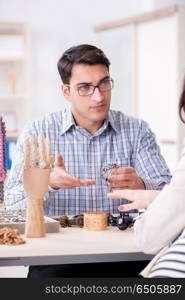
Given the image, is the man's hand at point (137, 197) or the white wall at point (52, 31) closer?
the man's hand at point (137, 197)

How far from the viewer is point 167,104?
5879mm

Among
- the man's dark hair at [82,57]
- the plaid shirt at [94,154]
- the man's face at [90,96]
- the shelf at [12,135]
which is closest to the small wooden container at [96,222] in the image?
the plaid shirt at [94,154]

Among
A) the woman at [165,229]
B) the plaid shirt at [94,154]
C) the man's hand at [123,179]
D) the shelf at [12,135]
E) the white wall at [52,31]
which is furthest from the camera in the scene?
the white wall at [52,31]

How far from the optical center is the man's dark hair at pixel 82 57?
2.96 meters

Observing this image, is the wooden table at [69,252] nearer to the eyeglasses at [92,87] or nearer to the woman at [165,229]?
the woman at [165,229]

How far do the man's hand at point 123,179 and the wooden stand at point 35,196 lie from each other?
46cm

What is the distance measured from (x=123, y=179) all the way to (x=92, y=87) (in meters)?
0.53

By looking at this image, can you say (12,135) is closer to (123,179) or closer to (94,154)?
(94,154)

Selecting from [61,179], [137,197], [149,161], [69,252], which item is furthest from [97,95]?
[69,252]

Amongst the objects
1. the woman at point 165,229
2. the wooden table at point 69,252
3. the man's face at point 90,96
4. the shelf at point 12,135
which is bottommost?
the shelf at point 12,135

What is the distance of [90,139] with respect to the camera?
9.89 feet

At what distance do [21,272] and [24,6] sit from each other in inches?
152

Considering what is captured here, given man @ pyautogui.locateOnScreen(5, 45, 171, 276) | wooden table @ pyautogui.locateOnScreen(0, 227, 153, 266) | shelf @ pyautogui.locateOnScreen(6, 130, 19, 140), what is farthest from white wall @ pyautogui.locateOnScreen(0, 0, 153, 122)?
wooden table @ pyautogui.locateOnScreen(0, 227, 153, 266)

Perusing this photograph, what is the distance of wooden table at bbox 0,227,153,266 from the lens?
1.97 m
